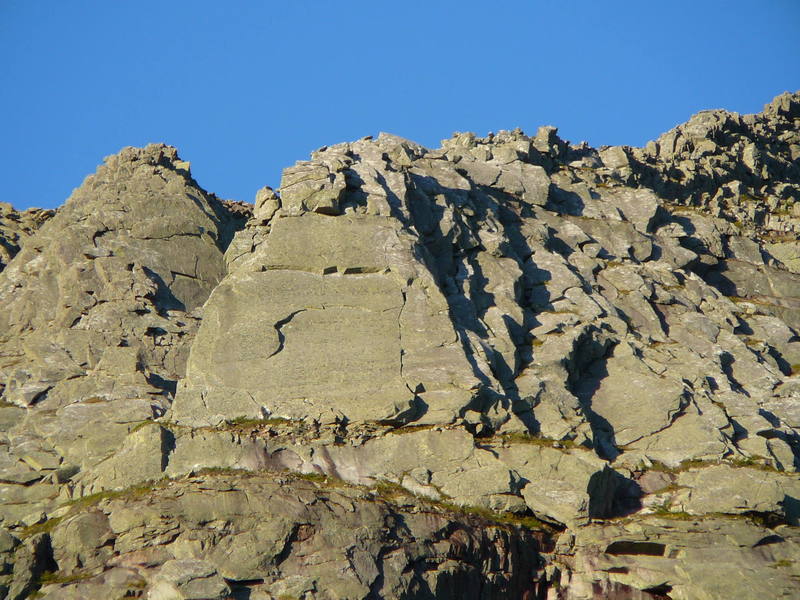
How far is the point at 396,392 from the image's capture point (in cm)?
5794

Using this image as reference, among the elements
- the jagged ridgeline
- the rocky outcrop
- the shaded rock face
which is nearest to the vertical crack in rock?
the jagged ridgeline

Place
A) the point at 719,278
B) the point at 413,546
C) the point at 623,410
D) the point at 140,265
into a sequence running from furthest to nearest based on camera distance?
the point at 719,278, the point at 140,265, the point at 623,410, the point at 413,546

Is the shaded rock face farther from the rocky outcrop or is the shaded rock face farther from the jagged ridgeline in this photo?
the rocky outcrop

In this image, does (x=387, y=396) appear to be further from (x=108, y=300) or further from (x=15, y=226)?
(x=15, y=226)

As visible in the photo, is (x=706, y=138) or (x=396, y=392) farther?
(x=706, y=138)

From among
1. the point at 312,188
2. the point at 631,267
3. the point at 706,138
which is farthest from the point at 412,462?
the point at 706,138

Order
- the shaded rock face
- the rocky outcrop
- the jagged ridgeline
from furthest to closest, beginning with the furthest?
the rocky outcrop, the shaded rock face, the jagged ridgeline

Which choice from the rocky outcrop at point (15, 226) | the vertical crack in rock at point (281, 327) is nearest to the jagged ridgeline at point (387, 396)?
the vertical crack in rock at point (281, 327)

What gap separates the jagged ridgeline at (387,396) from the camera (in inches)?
1994

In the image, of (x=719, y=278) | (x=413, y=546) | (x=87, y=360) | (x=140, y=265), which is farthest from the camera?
(x=719, y=278)

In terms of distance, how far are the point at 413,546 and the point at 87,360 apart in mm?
28064

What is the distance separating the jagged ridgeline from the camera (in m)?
50.7

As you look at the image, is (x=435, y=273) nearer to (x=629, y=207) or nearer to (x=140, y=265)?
(x=140, y=265)

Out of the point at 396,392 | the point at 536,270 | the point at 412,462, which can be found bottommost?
the point at 412,462
